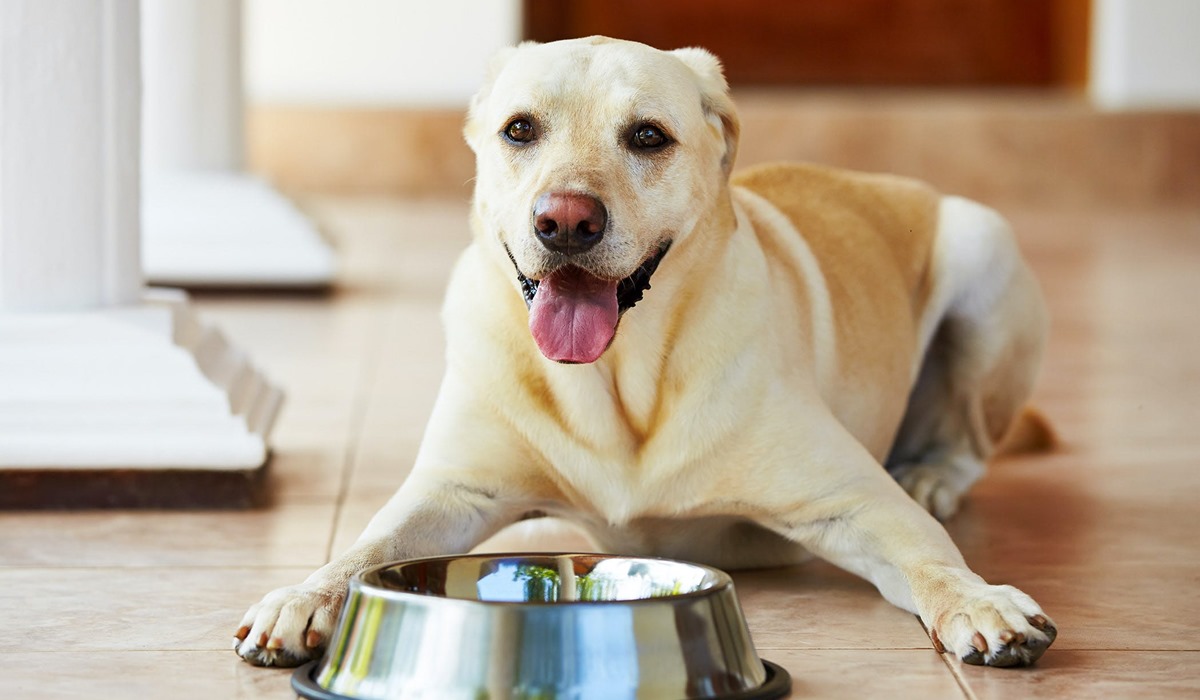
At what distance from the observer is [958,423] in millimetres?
3195

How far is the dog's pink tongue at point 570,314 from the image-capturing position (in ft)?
7.26

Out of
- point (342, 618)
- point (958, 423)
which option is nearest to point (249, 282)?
point (958, 423)

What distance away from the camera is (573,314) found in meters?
2.22

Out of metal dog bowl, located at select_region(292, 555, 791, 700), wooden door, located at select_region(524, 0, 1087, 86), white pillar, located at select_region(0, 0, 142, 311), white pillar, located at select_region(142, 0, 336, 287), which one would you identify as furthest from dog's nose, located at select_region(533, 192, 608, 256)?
wooden door, located at select_region(524, 0, 1087, 86)

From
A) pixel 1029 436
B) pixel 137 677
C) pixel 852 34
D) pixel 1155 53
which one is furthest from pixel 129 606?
pixel 852 34

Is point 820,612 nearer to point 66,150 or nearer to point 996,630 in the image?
point 996,630

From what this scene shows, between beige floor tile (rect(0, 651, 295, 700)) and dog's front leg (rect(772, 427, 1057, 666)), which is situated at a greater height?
dog's front leg (rect(772, 427, 1057, 666))

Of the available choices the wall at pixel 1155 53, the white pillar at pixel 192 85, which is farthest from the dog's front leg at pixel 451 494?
the wall at pixel 1155 53

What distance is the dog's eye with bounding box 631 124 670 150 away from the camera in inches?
89.7

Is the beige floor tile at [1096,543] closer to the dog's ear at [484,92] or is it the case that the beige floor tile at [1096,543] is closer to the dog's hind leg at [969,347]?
the dog's hind leg at [969,347]

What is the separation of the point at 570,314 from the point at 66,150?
1.14 m

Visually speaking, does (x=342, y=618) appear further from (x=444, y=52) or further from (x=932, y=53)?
(x=932, y=53)

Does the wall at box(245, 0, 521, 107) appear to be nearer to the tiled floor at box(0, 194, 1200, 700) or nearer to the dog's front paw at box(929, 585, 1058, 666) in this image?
the tiled floor at box(0, 194, 1200, 700)

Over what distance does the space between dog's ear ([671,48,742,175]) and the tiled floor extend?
666 mm
